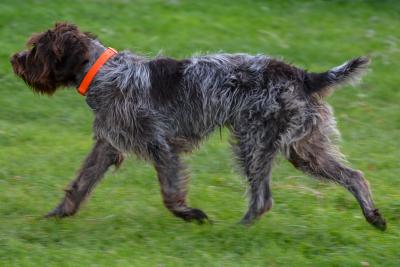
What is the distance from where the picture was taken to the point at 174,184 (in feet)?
23.1

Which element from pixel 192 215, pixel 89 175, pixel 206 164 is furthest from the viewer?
pixel 206 164

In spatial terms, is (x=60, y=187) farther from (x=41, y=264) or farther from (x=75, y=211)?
(x=41, y=264)

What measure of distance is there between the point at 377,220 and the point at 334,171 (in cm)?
54

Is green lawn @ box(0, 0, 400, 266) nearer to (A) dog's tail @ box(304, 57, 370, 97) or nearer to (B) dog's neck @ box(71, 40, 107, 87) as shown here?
(A) dog's tail @ box(304, 57, 370, 97)

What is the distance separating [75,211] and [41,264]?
4.25 ft

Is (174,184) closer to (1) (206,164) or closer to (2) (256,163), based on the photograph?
(2) (256,163)

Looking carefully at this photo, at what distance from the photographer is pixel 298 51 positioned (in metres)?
12.3

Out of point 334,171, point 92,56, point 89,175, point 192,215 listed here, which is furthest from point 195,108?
point 334,171

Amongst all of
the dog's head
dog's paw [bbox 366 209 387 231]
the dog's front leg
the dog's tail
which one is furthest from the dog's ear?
dog's paw [bbox 366 209 387 231]

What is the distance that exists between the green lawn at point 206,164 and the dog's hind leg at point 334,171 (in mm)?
167

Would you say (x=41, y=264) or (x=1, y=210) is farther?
(x=1, y=210)

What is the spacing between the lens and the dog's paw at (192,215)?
7012 millimetres

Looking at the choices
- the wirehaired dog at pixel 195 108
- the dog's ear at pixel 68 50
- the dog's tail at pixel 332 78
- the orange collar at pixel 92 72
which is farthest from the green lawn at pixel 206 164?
the dog's ear at pixel 68 50

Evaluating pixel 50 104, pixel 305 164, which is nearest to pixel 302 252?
pixel 305 164
